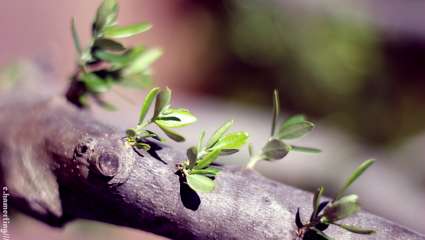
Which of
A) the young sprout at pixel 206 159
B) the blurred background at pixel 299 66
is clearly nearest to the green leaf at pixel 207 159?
the young sprout at pixel 206 159

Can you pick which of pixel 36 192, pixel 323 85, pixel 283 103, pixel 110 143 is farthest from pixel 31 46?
pixel 110 143

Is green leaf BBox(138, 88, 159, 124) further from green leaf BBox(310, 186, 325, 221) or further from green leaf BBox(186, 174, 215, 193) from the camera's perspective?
green leaf BBox(310, 186, 325, 221)

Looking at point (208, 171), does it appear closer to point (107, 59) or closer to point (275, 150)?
point (275, 150)

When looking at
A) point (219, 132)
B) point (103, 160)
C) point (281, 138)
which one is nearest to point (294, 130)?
point (281, 138)

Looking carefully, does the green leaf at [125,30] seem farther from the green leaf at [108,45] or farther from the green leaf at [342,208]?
the green leaf at [342,208]

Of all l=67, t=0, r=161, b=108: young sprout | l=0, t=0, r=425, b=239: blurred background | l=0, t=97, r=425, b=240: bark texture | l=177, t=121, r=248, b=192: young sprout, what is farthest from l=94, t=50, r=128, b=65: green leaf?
l=0, t=0, r=425, b=239: blurred background

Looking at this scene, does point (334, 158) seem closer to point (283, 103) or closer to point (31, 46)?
point (283, 103)
